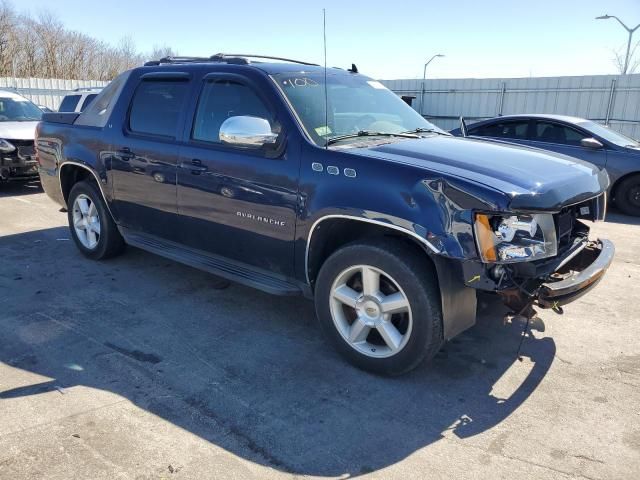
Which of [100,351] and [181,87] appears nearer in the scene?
[100,351]

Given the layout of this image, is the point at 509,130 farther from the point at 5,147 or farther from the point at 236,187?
the point at 5,147

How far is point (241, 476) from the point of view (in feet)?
8.07

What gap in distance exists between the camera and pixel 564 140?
8.65 metres

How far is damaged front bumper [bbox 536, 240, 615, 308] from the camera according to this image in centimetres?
299

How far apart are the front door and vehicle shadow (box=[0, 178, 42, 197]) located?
6.58 meters

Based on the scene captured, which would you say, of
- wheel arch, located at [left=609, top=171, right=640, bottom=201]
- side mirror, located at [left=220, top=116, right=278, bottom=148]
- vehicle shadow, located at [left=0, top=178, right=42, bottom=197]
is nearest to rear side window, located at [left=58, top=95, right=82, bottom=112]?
vehicle shadow, located at [left=0, top=178, right=42, bottom=197]

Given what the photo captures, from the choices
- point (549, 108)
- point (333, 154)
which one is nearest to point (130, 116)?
point (333, 154)

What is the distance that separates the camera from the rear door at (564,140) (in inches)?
332

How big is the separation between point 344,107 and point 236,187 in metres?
1.04

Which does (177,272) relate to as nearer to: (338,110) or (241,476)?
(338,110)

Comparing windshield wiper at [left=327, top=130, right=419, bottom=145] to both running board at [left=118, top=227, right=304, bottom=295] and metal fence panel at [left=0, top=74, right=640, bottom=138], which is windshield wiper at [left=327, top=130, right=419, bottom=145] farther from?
metal fence panel at [left=0, top=74, right=640, bottom=138]

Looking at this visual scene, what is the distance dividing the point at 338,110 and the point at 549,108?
13936mm

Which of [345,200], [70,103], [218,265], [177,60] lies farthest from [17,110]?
[345,200]

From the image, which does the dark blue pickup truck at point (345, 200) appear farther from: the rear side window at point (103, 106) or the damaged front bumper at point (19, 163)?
the damaged front bumper at point (19, 163)
